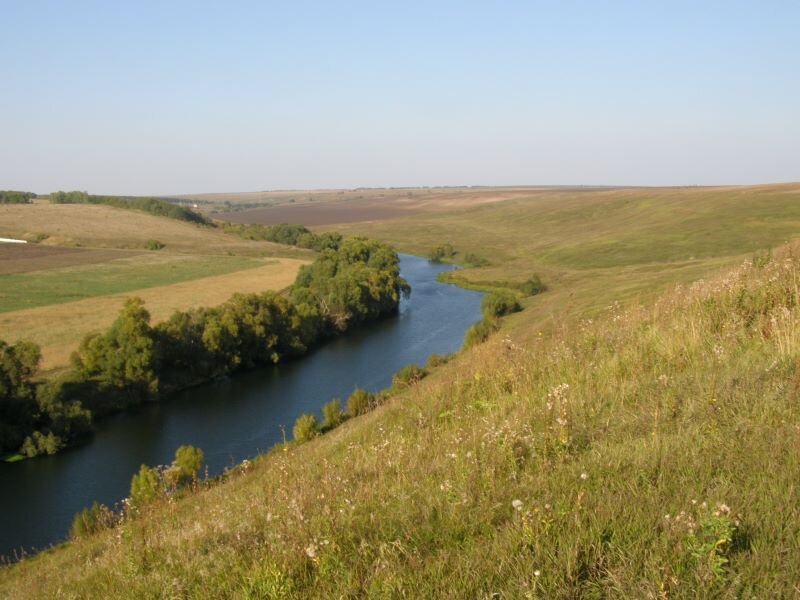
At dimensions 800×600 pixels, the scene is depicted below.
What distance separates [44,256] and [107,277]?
13.7 meters

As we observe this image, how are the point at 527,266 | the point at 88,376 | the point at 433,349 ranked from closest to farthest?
the point at 88,376
the point at 433,349
the point at 527,266

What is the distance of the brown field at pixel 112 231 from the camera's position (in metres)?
81.8

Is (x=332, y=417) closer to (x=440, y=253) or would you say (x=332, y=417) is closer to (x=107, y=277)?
(x=107, y=277)

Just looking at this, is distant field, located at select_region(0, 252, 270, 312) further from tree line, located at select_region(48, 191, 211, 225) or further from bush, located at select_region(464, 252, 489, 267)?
tree line, located at select_region(48, 191, 211, 225)

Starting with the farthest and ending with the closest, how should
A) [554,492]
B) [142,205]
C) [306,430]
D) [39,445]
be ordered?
1. [142,205]
2. [39,445]
3. [306,430]
4. [554,492]

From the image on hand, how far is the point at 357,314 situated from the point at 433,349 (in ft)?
40.4

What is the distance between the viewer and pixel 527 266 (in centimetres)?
7569

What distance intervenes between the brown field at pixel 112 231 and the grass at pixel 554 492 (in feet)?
247

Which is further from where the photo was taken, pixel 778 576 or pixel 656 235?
pixel 656 235

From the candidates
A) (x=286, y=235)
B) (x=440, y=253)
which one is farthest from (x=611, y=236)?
(x=286, y=235)

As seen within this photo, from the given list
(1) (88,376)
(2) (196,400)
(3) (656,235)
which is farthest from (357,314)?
(3) (656,235)

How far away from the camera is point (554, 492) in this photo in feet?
12.4

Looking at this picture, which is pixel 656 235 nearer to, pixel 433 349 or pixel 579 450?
pixel 433 349

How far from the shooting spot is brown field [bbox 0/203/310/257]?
81.8 m
